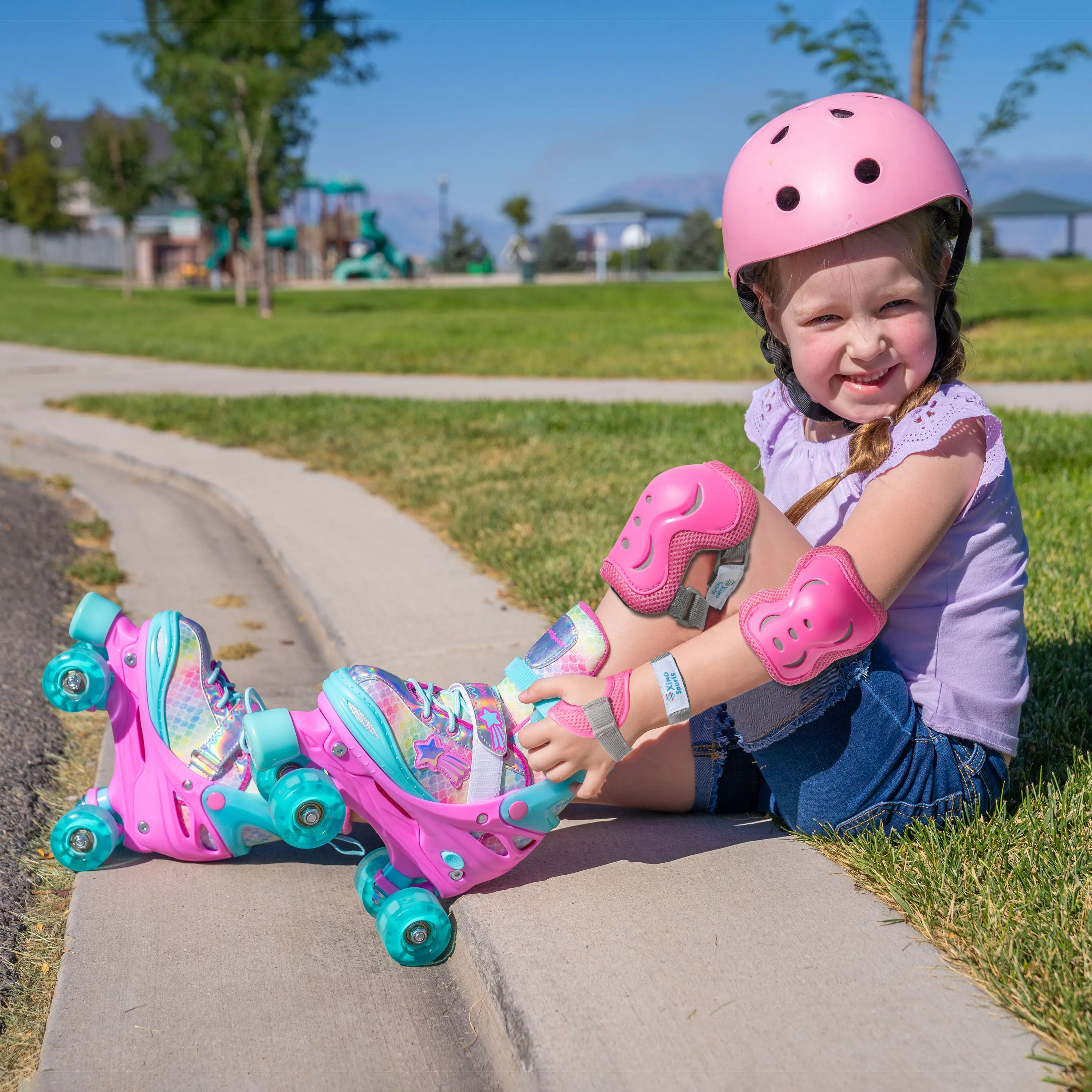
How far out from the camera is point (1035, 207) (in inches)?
1923

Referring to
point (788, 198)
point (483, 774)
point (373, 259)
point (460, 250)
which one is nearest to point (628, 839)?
point (483, 774)

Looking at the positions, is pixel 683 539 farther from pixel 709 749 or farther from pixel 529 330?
pixel 529 330

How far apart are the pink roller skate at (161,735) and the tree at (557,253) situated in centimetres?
6181

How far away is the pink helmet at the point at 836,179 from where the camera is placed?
6.18ft

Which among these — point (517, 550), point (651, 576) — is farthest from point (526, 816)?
point (517, 550)

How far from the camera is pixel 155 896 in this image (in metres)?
2.17

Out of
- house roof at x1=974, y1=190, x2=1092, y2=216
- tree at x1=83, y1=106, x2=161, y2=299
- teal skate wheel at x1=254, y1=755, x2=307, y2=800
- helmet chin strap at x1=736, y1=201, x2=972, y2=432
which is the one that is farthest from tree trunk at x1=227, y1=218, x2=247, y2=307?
teal skate wheel at x1=254, y1=755, x2=307, y2=800

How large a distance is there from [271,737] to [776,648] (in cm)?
83

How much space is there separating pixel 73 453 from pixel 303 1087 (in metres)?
6.45

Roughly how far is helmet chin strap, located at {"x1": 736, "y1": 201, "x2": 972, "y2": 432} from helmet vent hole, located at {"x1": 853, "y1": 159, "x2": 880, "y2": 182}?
0.74 ft

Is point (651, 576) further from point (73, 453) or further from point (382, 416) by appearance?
point (73, 453)

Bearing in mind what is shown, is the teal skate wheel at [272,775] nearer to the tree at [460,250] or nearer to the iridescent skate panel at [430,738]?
the iridescent skate panel at [430,738]

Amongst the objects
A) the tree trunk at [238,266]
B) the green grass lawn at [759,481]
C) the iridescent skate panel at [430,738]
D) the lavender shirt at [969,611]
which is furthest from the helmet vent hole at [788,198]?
the tree trunk at [238,266]

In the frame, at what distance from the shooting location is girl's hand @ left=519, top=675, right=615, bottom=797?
1841 mm
